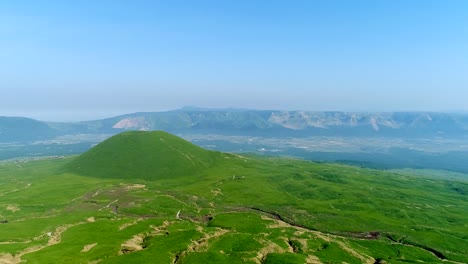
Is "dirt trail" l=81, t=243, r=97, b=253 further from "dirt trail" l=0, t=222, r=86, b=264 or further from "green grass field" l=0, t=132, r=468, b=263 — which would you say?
"dirt trail" l=0, t=222, r=86, b=264

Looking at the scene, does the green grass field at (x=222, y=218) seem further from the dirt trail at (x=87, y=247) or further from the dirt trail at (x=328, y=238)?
the dirt trail at (x=87, y=247)

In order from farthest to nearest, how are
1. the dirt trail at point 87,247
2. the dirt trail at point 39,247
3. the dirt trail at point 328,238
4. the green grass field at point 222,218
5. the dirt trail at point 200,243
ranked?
the dirt trail at point 328,238
the green grass field at point 222,218
the dirt trail at point 87,247
the dirt trail at point 200,243
the dirt trail at point 39,247

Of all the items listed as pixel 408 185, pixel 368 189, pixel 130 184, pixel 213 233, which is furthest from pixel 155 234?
pixel 408 185

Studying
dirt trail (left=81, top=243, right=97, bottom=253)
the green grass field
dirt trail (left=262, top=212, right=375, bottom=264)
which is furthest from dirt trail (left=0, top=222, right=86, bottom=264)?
dirt trail (left=262, top=212, right=375, bottom=264)

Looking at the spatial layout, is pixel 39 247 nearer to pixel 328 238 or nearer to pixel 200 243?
pixel 200 243

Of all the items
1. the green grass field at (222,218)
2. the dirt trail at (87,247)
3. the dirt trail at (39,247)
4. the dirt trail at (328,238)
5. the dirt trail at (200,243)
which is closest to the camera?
the dirt trail at (39,247)

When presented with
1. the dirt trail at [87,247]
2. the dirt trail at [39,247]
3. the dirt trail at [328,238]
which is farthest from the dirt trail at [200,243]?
the dirt trail at [39,247]

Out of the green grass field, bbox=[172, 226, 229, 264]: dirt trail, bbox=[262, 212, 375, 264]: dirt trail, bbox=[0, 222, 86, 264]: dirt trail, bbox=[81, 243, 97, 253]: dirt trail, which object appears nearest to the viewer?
bbox=[0, 222, 86, 264]: dirt trail

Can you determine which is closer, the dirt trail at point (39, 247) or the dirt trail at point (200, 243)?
the dirt trail at point (39, 247)

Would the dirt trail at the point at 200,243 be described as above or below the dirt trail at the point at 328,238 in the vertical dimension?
above

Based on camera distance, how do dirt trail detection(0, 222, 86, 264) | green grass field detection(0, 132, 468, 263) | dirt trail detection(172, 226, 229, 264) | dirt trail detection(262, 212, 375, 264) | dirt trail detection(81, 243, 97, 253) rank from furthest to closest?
1. dirt trail detection(262, 212, 375, 264)
2. green grass field detection(0, 132, 468, 263)
3. dirt trail detection(81, 243, 97, 253)
4. dirt trail detection(172, 226, 229, 264)
5. dirt trail detection(0, 222, 86, 264)

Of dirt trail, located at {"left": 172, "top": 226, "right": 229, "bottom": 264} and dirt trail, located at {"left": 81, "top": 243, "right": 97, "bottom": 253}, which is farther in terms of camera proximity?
dirt trail, located at {"left": 81, "top": 243, "right": 97, "bottom": 253}
